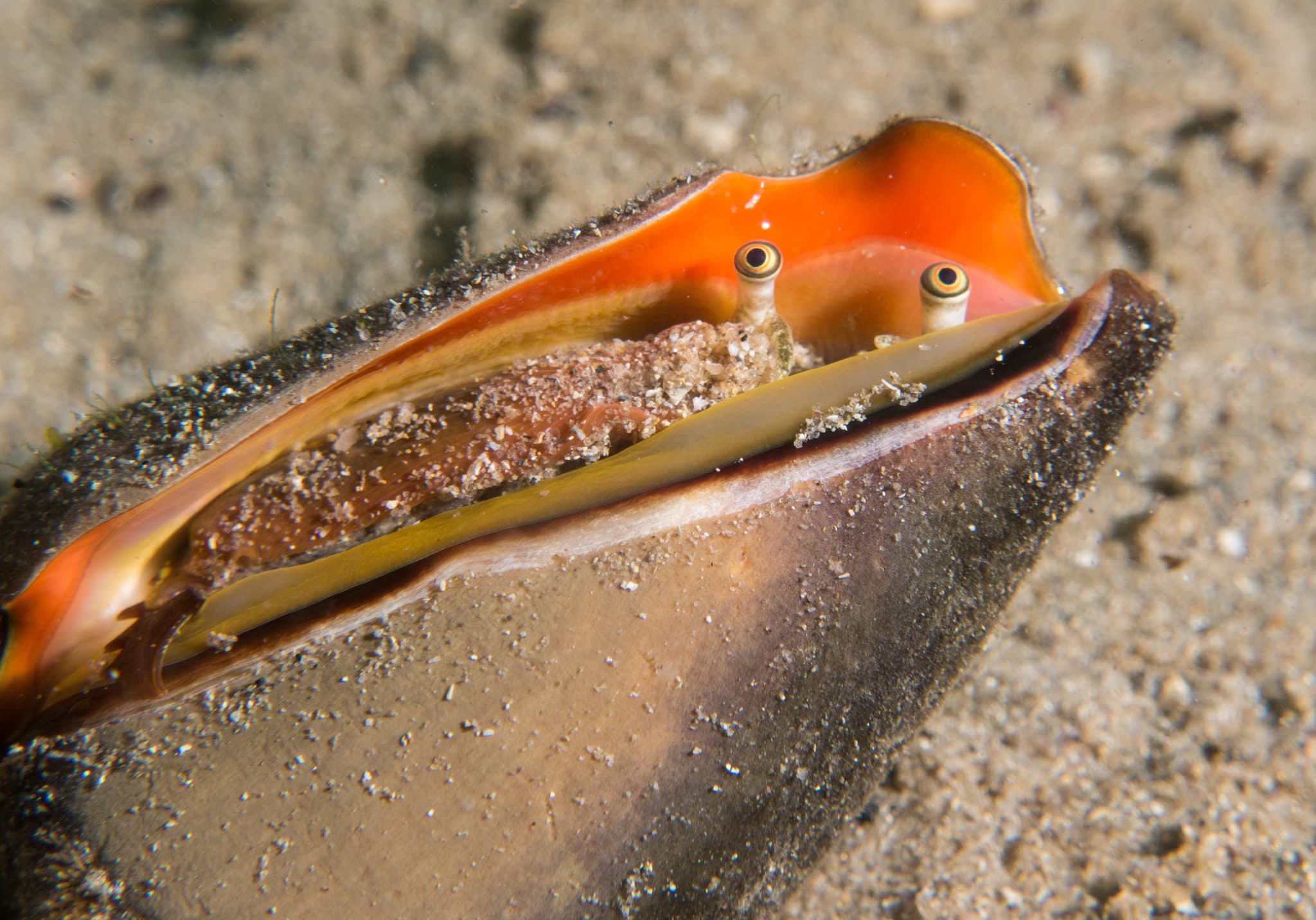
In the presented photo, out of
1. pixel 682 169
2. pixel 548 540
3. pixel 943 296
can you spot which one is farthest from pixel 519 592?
pixel 682 169

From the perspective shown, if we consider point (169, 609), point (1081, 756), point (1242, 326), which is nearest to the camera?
point (169, 609)

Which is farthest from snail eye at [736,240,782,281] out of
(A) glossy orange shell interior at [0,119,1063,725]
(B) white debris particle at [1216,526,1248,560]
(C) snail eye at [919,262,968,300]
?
(B) white debris particle at [1216,526,1248,560]

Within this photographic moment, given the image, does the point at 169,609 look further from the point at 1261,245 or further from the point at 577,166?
the point at 1261,245

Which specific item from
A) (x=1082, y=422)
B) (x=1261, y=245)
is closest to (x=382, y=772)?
(x=1082, y=422)

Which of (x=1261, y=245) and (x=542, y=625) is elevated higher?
(x=542, y=625)

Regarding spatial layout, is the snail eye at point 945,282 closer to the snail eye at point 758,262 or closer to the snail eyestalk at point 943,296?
the snail eyestalk at point 943,296

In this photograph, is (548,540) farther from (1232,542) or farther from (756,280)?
(1232,542)

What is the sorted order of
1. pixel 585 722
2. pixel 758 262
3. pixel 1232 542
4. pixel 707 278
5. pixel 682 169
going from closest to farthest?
pixel 585 722 → pixel 758 262 → pixel 707 278 → pixel 1232 542 → pixel 682 169
